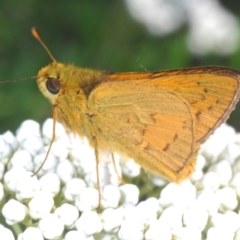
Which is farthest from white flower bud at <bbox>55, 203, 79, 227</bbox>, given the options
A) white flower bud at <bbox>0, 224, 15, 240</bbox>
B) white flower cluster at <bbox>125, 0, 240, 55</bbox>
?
white flower cluster at <bbox>125, 0, 240, 55</bbox>

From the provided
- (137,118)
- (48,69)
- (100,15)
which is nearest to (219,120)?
(137,118)

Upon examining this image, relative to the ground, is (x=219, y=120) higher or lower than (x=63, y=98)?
lower

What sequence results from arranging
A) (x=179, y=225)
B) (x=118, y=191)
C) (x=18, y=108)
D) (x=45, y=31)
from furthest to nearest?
(x=45, y=31) → (x=18, y=108) → (x=118, y=191) → (x=179, y=225)

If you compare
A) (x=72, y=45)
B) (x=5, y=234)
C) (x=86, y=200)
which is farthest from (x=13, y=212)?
(x=72, y=45)

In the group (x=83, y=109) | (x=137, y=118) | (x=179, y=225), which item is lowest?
(x=179, y=225)

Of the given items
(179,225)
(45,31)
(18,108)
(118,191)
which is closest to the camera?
(179,225)

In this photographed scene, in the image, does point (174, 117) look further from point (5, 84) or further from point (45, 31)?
point (45, 31)

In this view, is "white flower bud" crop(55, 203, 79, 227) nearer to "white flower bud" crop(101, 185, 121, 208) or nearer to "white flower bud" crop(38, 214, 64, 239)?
"white flower bud" crop(38, 214, 64, 239)
